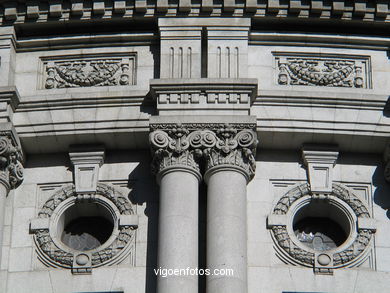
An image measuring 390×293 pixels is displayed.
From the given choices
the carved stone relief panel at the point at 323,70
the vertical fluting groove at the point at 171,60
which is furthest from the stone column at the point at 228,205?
the carved stone relief panel at the point at 323,70

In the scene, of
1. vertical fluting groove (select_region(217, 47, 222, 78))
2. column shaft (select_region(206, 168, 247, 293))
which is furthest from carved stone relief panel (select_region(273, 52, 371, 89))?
column shaft (select_region(206, 168, 247, 293))

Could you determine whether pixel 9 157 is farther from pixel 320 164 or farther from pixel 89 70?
pixel 320 164

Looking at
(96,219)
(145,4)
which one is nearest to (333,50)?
(145,4)

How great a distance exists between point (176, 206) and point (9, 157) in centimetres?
457

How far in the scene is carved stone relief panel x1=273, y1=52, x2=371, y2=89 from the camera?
36531 mm

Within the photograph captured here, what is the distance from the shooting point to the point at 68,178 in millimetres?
36031

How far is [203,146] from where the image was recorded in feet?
113

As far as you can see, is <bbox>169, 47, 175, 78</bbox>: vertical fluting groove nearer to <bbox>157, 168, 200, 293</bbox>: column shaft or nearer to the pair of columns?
the pair of columns

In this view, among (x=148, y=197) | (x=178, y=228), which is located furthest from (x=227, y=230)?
(x=148, y=197)

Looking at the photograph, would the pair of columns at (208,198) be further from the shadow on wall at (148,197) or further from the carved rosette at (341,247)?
the carved rosette at (341,247)

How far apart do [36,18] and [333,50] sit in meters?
7.59

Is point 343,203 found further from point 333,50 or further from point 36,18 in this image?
point 36,18

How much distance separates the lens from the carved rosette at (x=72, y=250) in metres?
34.5

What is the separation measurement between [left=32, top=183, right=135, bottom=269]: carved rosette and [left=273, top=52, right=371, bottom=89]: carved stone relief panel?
508cm
